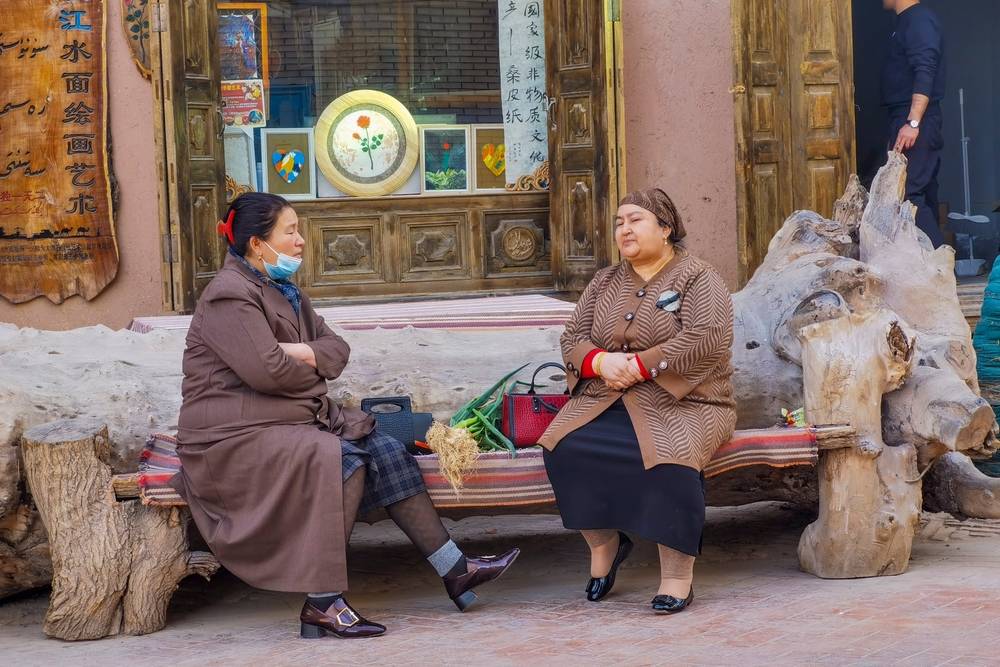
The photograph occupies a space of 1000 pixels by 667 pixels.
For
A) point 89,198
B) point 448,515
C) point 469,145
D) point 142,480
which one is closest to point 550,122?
point 469,145

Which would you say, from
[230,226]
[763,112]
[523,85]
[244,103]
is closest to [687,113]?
[763,112]

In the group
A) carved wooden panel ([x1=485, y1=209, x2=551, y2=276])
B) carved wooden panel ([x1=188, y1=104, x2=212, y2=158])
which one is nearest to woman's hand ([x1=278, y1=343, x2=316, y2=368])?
carved wooden panel ([x1=188, y1=104, x2=212, y2=158])

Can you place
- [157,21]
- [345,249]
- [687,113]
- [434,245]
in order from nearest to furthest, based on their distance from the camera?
1. [157,21]
2. [687,113]
3. [345,249]
4. [434,245]

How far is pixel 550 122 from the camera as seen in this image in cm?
903

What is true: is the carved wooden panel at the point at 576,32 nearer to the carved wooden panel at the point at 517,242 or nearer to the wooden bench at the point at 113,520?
the carved wooden panel at the point at 517,242

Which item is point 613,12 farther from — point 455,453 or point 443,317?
point 455,453

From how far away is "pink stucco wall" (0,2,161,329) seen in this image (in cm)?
834

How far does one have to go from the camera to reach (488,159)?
31.4 ft

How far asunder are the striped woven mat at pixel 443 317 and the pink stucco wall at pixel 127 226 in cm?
191

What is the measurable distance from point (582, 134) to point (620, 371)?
15.6 feet

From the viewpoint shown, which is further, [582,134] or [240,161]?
[240,161]

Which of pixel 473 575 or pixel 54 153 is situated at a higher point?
pixel 54 153

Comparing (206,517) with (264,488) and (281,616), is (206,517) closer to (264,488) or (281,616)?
(264,488)

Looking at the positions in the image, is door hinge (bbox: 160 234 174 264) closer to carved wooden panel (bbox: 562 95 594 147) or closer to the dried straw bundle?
carved wooden panel (bbox: 562 95 594 147)
